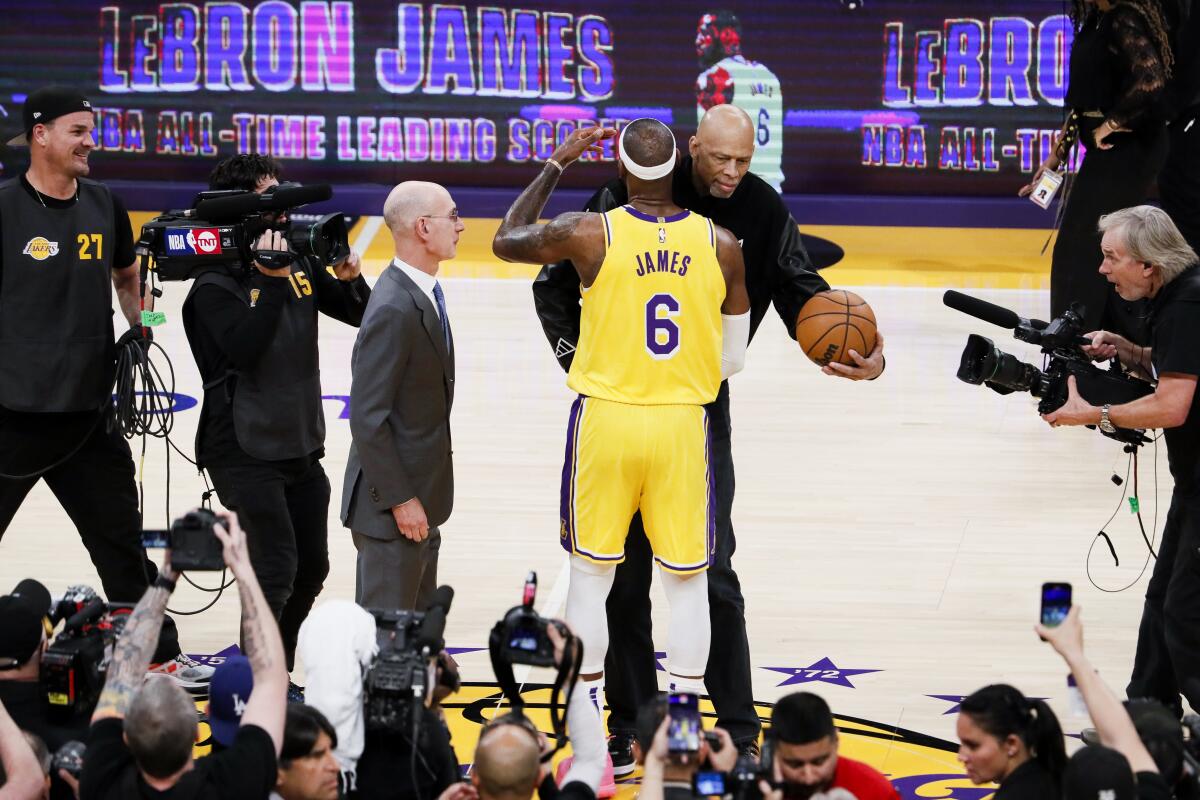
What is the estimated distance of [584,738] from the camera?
488cm

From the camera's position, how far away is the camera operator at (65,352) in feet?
19.3

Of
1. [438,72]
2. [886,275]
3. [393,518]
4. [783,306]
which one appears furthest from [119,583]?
[438,72]

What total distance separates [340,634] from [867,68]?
473 inches

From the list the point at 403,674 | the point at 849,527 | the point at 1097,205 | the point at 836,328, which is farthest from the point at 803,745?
the point at 1097,205

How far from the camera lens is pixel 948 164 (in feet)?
50.5

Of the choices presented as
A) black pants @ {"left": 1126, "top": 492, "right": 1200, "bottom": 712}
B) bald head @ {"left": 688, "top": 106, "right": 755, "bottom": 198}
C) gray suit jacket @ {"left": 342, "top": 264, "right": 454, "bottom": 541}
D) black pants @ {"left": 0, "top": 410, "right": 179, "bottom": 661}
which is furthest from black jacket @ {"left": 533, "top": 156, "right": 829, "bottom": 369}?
black pants @ {"left": 0, "top": 410, "right": 179, "bottom": 661}

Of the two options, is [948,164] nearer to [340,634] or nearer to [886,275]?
[886,275]

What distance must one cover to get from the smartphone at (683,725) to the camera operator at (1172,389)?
1.83 metres

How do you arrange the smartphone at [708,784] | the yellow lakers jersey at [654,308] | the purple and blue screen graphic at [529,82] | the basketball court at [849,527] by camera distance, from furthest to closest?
the purple and blue screen graphic at [529,82] < the basketball court at [849,527] < the yellow lakers jersey at [654,308] < the smartphone at [708,784]

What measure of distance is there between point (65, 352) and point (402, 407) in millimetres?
1340

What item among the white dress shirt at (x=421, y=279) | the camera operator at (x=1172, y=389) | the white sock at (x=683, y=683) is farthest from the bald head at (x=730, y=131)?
the white sock at (x=683, y=683)

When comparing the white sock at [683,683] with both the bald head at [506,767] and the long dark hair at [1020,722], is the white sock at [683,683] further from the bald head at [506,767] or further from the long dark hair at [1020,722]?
the bald head at [506,767]

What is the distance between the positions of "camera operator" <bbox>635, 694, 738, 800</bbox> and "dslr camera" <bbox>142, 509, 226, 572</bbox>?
1087mm

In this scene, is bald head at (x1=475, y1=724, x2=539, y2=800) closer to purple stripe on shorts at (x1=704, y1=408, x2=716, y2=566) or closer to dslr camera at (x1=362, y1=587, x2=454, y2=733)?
dslr camera at (x1=362, y1=587, x2=454, y2=733)
